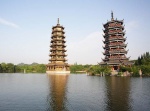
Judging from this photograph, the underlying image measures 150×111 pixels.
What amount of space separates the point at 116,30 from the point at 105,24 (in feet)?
19.6

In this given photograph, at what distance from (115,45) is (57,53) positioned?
84.0ft

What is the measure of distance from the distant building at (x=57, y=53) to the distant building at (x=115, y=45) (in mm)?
18553

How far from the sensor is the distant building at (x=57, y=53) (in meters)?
80.8

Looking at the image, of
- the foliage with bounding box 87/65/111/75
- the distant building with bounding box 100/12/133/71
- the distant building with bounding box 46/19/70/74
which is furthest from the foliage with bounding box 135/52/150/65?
the distant building with bounding box 46/19/70/74

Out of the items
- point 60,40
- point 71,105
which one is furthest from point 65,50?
point 71,105

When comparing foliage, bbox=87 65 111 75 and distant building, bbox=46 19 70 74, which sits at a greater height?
distant building, bbox=46 19 70 74

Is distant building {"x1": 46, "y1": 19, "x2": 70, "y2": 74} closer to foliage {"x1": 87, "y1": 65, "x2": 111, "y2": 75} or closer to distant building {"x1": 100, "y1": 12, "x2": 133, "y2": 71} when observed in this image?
foliage {"x1": 87, "y1": 65, "x2": 111, "y2": 75}

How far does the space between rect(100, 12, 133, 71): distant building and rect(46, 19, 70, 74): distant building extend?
60.9 ft

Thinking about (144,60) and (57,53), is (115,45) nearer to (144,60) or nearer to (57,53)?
(144,60)

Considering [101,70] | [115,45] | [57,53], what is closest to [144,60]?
[115,45]

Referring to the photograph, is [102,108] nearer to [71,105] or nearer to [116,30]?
[71,105]

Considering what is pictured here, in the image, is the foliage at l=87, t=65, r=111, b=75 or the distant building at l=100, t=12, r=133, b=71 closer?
the foliage at l=87, t=65, r=111, b=75

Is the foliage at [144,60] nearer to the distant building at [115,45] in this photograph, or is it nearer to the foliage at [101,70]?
the distant building at [115,45]

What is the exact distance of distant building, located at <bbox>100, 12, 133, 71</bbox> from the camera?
219 ft
